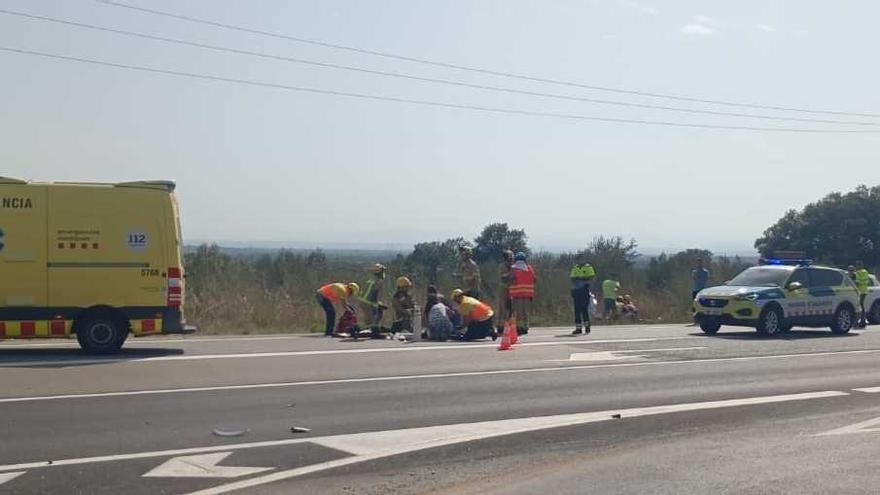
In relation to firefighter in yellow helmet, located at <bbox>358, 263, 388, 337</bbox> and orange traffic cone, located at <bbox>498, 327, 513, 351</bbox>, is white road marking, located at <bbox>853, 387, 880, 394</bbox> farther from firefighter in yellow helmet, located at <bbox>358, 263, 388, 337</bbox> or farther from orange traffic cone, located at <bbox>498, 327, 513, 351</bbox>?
firefighter in yellow helmet, located at <bbox>358, 263, 388, 337</bbox>

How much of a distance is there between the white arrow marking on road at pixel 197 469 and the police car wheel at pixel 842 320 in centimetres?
1879

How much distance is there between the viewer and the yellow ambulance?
53.6 ft

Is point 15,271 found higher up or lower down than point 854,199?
lower down

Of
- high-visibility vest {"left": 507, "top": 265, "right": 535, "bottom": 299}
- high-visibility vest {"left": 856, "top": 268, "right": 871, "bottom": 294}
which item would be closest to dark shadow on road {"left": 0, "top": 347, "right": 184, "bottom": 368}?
high-visibility vest {"left": 507, "top": 265, "right": 535, "bottom": 299}

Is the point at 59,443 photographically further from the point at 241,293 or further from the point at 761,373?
the point at 241,293

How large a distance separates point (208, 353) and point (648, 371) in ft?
22.1

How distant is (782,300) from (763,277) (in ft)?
3.08

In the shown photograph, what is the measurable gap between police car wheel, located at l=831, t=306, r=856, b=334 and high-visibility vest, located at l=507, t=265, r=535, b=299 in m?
7.54

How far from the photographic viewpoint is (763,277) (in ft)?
80.9

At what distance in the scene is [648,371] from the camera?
16.6m

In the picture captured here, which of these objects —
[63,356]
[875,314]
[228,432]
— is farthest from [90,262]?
[875,314]

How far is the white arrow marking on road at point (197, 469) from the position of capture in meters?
8.88

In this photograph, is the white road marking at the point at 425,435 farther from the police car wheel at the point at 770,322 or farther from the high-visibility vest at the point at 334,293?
the police car wheel at the point at 770,322

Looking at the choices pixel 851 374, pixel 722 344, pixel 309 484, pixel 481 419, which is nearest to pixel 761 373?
pixel 851 374
